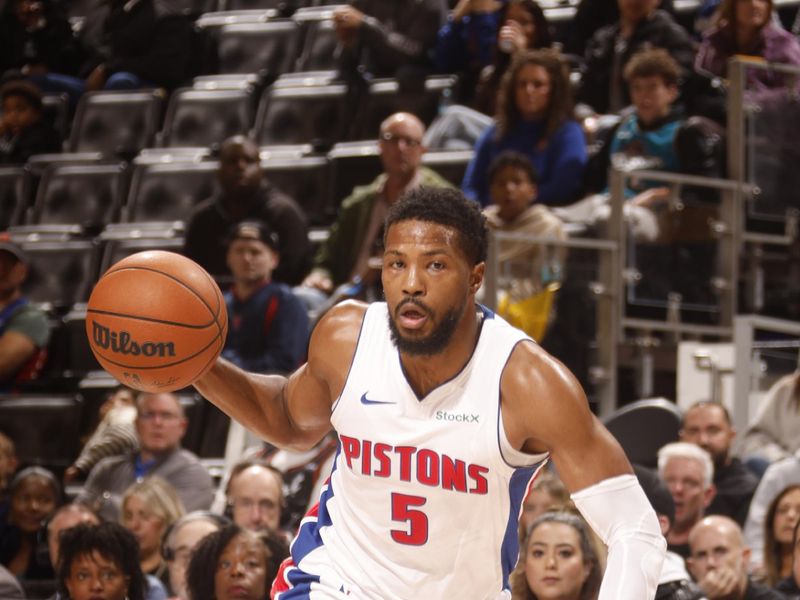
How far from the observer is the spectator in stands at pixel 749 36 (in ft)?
26.3

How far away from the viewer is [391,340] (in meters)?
3.74

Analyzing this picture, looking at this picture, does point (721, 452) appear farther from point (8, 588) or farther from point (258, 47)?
point (258, 47)

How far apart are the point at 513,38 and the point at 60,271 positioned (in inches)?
121

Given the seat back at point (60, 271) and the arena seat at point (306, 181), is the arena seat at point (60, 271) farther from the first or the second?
the arena seat at point (306, 181)

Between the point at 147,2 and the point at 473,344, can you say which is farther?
the point at 147,2

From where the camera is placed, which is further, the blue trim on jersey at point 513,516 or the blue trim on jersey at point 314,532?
the blue trim on jersey at point 314,532

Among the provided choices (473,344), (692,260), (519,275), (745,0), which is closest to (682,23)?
(745,0)

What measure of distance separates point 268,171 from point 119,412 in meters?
2.10

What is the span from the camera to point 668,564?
526 cm

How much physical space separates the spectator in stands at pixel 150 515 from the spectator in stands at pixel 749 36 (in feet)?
12.0

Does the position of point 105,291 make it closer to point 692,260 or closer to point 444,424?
point 444,424

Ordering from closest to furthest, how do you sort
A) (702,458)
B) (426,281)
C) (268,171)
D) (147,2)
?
1. (426,281)
2. (702,458)
3. (268,171)
4. (147,2)

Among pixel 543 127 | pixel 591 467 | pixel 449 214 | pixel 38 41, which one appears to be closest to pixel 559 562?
pixel 591 467

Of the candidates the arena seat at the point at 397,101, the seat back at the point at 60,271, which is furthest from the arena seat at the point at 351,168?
the seat back at the point at 60,271
